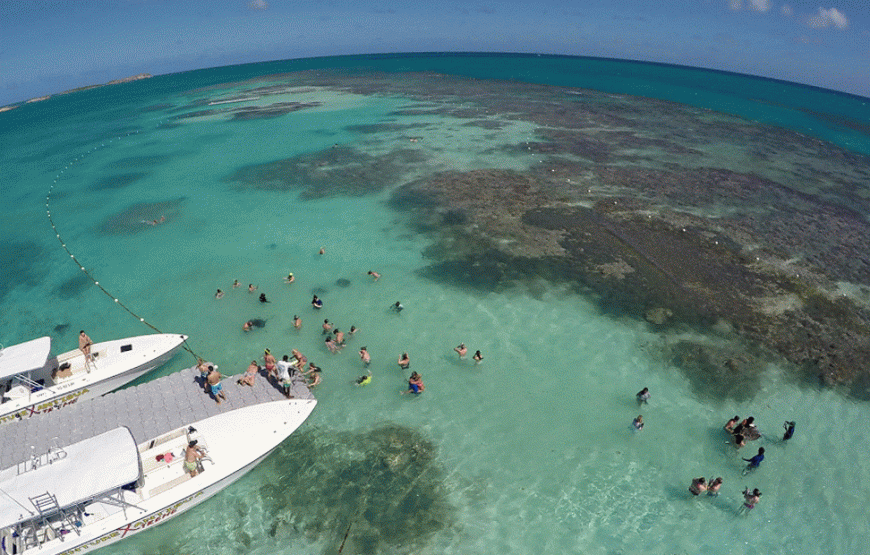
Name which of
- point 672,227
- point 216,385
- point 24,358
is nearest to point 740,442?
point 216,385

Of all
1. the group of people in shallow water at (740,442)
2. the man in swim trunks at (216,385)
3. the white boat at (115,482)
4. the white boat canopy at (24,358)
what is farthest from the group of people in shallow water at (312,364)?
the group of people in shallow water at (740,442)

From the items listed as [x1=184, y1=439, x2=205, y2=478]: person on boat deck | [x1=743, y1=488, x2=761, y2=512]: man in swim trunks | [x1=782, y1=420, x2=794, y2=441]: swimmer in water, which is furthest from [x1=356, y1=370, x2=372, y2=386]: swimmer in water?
[x1=782, y1=420, x2=794, y2=441]: swimmer in water

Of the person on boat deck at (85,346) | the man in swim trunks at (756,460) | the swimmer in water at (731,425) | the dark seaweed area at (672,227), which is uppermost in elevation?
the dark seaweed area at (672,227)

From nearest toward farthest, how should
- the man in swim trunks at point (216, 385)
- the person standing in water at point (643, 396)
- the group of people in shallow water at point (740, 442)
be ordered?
1. the group of people in shallow water at point (740, 442)
2. the man in swim trunks at point (216, 385)
3. the person standing in water at point (643, 396)

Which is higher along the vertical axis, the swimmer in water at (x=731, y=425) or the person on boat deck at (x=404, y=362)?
the person on boat deck at (x=404, y=362)

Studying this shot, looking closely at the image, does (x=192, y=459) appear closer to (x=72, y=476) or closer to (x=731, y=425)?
(x=72, y=476)

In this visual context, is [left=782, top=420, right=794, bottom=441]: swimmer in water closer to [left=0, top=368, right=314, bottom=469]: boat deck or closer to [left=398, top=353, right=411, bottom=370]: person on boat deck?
[left=398, top=353, right=411, bottom=370]: person on boat deck

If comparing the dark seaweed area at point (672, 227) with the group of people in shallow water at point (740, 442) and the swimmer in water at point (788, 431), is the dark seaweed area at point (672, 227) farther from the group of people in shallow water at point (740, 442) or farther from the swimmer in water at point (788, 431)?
the group of people in shallow water at point (740, 442)
